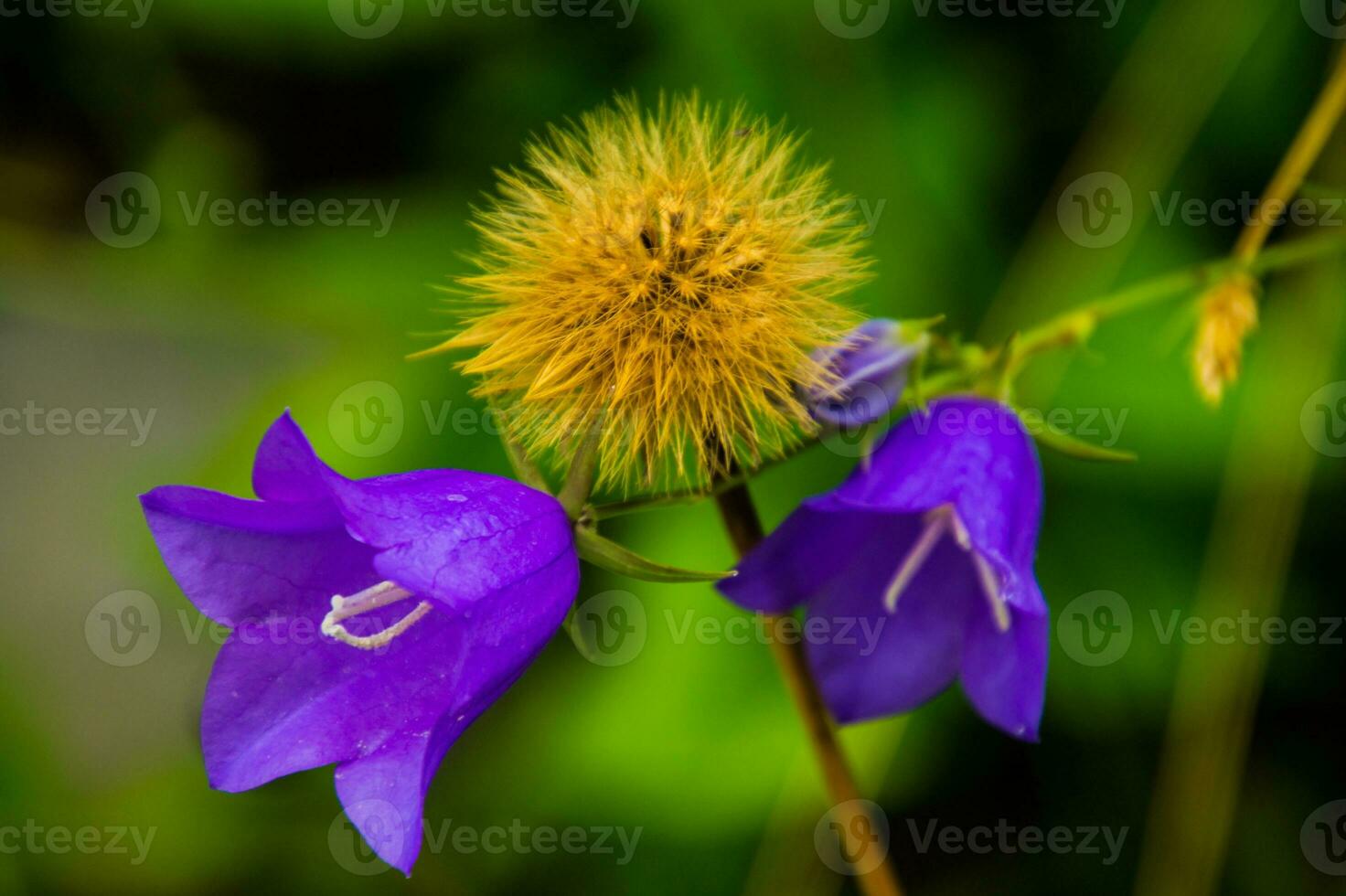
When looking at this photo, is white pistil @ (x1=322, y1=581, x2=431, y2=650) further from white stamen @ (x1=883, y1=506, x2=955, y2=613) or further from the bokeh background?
the bokeh background

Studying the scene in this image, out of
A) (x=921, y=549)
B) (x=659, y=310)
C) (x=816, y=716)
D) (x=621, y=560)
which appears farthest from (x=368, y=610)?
(x=921, y=549)

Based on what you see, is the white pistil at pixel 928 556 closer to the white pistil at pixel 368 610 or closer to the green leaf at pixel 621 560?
the green leaf at pixel 621 560

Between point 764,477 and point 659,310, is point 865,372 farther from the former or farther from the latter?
point 764,477

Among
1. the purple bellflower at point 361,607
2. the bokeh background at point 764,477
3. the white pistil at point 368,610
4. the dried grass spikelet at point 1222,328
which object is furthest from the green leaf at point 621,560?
the bokeh background at point 764,477

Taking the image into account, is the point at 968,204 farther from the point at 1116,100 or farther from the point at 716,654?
the point at 716,654

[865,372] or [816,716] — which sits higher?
[865,372]
